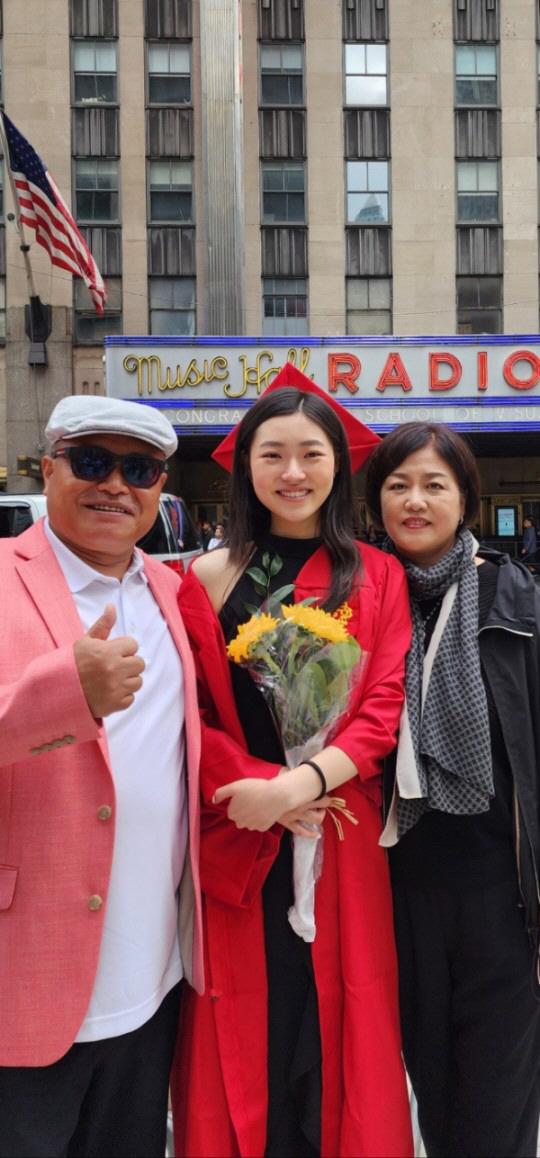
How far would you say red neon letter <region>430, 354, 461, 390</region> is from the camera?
18094 mm

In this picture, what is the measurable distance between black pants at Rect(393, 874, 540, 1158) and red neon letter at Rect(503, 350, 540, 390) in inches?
694

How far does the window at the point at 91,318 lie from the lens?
20.8 m

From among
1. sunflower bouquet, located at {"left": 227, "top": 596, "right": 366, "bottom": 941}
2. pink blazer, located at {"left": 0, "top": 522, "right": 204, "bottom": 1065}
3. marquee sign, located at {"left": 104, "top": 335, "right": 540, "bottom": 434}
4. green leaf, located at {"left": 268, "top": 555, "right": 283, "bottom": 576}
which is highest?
marquee sign, located at {"left": 104, "top": 335, "right": 540, "bottom": 434}

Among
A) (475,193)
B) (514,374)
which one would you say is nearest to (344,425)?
(514,374)

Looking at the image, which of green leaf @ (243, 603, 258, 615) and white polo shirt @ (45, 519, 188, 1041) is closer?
white polo shirt @ (45, 519, 188, 1041)

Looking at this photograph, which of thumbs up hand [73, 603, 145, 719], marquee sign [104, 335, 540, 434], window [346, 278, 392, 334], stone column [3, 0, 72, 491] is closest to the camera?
thumbs up hand [73, 603, 145, 719]

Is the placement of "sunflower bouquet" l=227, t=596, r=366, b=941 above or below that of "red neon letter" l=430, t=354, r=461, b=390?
below

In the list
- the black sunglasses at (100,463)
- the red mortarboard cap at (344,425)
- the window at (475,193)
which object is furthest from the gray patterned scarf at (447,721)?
the window at (475,193)

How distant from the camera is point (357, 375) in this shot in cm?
1786

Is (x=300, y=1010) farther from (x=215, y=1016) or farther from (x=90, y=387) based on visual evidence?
(x=90, y=387)

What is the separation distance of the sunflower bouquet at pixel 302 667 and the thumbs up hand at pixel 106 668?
1.36 ft

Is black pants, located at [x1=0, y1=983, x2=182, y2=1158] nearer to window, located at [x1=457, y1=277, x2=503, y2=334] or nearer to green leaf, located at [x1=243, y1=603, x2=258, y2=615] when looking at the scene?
green leaf, located at [x1=243, y1=603, x2=258, y2=615]

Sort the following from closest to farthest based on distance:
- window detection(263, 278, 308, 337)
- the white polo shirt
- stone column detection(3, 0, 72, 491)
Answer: the white polo shirt → stone column detection(3, 0, 72, 491) → window detection(263, 278, 308, 337)

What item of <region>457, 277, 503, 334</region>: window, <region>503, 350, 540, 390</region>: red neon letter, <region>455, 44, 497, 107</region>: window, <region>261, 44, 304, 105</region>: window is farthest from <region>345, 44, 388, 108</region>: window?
<region>503, 350, 540, 390</region>: red neon letter
